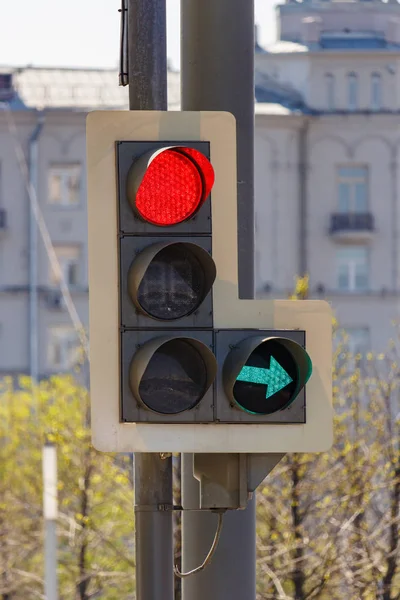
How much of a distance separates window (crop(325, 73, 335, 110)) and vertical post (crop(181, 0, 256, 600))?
1457 inches

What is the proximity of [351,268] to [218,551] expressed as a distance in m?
37.9

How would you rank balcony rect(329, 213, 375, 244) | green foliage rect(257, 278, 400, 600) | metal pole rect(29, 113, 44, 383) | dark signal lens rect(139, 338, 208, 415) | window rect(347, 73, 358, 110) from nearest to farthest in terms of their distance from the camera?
dark signal lens rect(139, 338, 208, 415), green foliage rect(257, 278, 400, 600), metal pole rect(29, 113, 44, 383), window rect(347, 73, 358, 110), balcony rect(329, 213, 375, 244)

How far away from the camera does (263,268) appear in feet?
134

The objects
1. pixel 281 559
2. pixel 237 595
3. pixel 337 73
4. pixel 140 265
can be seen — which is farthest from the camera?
pixel 337 73

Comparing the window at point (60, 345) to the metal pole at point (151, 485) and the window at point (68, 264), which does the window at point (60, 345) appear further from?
the metal pole at point (151, 485)

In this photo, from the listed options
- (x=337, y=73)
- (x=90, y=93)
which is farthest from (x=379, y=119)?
(x=90, y=93)

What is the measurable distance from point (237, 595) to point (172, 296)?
117cm

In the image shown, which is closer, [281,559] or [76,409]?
[281,559]

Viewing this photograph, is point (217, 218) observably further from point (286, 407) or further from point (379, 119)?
point (379, 119)

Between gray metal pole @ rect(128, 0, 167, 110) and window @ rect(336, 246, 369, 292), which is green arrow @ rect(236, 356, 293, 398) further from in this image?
window @ rect(336, 246, 369, 292)

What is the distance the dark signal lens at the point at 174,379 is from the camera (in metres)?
3.33

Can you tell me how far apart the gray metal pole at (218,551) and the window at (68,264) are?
36297 millimetres

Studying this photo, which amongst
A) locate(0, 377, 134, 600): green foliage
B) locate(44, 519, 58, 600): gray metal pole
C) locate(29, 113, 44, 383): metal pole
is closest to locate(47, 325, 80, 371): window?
locate(29, 113, 44, 383): metal pole

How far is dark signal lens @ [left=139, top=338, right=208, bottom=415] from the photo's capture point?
3.33 m
